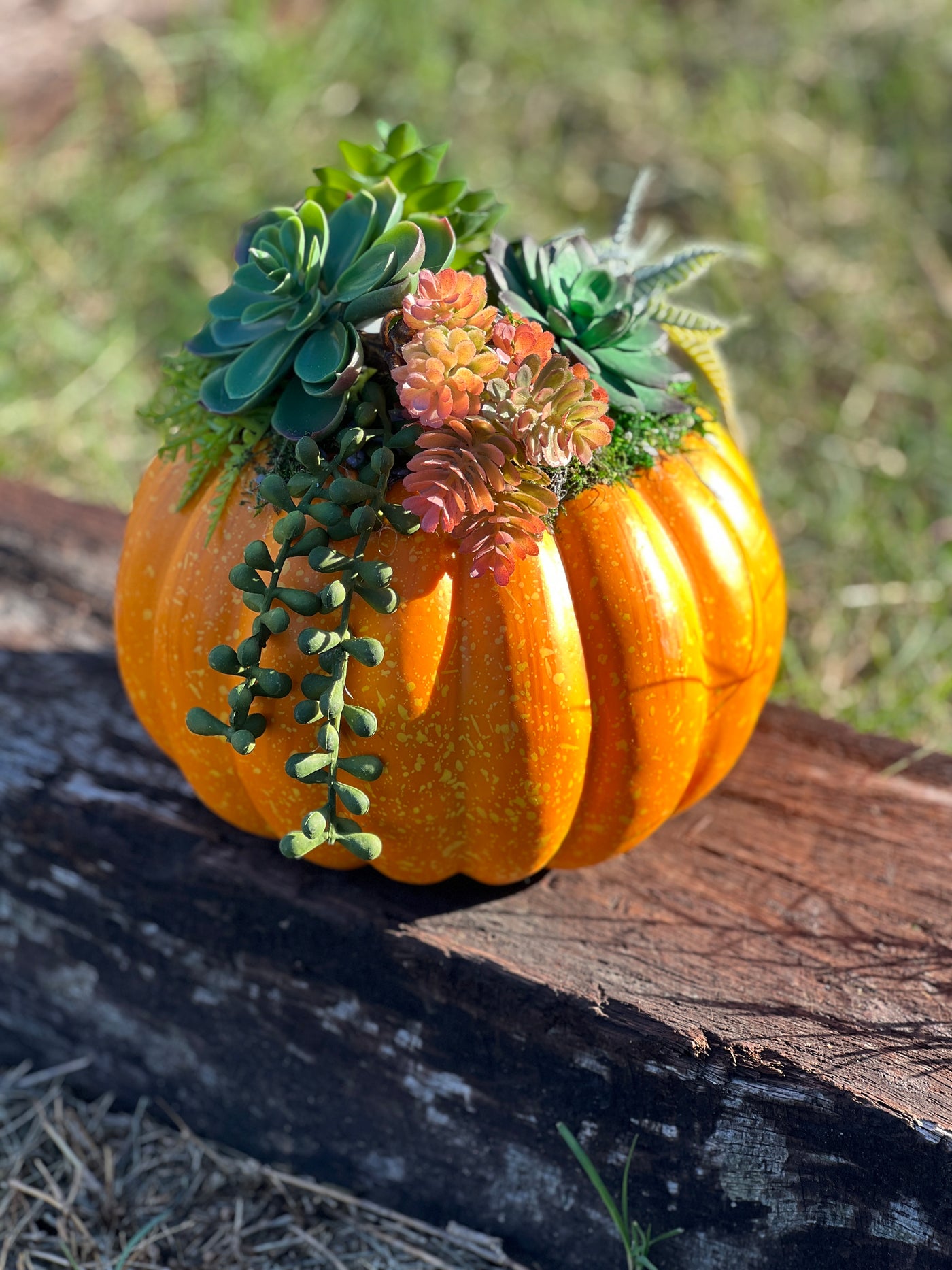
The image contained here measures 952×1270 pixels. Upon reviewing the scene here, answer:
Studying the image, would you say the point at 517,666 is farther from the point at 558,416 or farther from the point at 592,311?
the point at 592,311

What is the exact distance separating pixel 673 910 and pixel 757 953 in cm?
13

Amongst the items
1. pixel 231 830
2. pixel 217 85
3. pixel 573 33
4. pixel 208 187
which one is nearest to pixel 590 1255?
pixel 231 830

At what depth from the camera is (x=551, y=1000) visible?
147cm

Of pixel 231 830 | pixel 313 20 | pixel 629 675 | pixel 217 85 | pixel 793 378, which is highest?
pixel 313 20

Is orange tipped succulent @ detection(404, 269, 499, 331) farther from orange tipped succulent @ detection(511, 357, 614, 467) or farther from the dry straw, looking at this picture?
the dry straw

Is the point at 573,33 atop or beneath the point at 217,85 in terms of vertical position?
atop

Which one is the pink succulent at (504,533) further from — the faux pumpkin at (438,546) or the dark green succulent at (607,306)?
the dark green succulent at (607,306)

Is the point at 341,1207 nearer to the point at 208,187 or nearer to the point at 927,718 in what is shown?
the point at 927,718

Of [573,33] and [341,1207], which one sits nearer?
[341,1207]

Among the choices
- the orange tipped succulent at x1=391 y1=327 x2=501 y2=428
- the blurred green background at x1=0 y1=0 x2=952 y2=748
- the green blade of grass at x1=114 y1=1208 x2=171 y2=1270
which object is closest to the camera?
the orange tipped succulent at x1=391 y1=327 x2=501 y2=428

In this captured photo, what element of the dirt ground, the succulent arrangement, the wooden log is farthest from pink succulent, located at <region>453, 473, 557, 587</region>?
the dirt ground

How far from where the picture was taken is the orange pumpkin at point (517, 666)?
134cm

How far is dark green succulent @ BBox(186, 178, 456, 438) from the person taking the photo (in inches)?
51.4

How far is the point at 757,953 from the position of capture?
1559 millimetres
